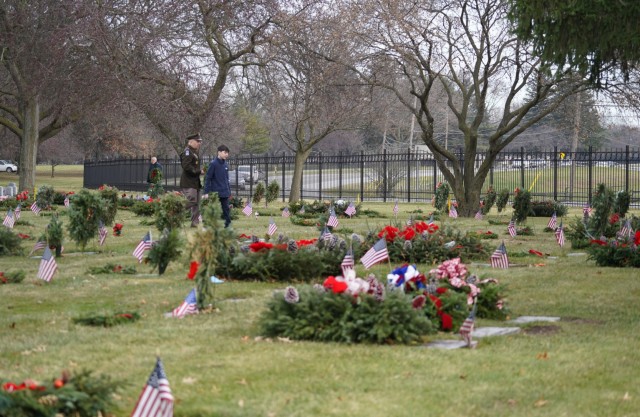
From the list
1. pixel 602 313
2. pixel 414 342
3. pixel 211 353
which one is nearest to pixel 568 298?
pixel 602 313

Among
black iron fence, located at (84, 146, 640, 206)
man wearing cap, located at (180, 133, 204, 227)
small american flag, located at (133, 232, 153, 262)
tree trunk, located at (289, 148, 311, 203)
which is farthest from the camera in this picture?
black iron fence, located at (84, 146, 640, 206)

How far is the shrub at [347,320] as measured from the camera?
8352mm

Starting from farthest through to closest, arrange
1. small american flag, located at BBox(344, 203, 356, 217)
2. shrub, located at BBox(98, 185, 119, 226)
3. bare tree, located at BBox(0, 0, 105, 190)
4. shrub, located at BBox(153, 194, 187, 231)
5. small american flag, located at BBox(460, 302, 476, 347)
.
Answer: bare tree, located at BBox(0, 0, 105, 190), small american flag, located at BBox(344, 203, 356, 217), shrub, located at BBox(98, 185, 119, 226), shrub, located at BBox(153, 194, 187, 231), small american flag, located at BBox(460, 302, 476, 347)

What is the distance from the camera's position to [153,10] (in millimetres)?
28219

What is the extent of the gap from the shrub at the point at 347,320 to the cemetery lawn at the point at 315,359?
18 cm

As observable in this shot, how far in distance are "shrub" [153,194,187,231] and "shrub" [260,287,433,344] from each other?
331 inches

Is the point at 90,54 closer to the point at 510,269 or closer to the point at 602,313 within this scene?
the point at 510,269

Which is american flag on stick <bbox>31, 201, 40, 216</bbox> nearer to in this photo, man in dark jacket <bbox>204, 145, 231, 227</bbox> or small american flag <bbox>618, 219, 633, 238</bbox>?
man in dark jacket <bbox>204, 145, 231, 227</bbox>

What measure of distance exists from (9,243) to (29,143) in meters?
23.2

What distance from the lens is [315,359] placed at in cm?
769

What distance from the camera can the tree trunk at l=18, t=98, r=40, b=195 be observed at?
3756cm

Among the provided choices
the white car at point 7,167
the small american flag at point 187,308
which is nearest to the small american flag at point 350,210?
the small american flag at point 187,308

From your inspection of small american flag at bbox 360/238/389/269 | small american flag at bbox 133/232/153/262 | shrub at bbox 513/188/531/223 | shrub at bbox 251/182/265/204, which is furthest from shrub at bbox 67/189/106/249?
shrub at bbox 251/182/265/204

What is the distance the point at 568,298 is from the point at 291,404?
18.9ft
